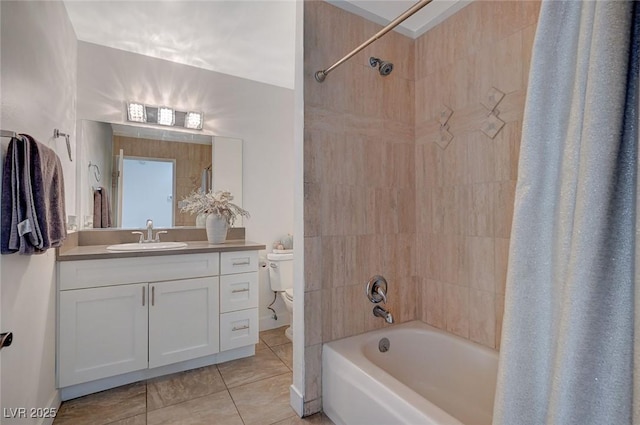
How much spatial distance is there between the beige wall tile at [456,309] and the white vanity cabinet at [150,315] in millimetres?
1403

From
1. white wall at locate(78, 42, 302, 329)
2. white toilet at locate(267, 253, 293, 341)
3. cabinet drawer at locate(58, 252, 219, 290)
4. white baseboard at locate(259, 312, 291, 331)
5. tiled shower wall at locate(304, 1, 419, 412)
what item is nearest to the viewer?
tiled shower wall at locate(304, 1, 419, 412)

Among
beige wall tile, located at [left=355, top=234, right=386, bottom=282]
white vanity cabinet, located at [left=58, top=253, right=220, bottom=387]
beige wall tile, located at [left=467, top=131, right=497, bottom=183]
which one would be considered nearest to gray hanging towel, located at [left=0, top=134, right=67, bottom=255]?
white vanity cabinet, located at [left=58, top=253, right=220, bottom=387]

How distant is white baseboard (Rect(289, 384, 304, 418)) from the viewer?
165cm

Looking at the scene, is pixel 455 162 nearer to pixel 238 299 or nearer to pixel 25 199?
pixel 238 299

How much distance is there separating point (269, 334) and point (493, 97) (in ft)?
8.49

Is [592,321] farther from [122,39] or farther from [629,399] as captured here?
[122,39]

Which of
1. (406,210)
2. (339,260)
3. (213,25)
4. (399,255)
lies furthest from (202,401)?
(213,25)

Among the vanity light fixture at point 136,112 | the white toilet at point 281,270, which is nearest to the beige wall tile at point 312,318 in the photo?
the white toilet at point 281,270

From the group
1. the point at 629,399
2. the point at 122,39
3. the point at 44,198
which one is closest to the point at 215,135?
the point at 122,39

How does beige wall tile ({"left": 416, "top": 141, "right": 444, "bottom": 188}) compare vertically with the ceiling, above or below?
below

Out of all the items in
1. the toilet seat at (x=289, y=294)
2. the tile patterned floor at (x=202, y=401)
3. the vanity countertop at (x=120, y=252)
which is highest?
the vanity countertop at (x=120, y=252)

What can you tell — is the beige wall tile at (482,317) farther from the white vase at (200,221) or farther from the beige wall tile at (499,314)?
the white vase at (200,221)

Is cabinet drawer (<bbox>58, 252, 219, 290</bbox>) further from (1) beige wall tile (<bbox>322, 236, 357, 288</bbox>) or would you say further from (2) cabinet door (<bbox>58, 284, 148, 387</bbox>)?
(1) beige wall tile (<bbox>322, 236, 357, 288</bbox>)

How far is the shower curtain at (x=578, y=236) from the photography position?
0.50 meters
